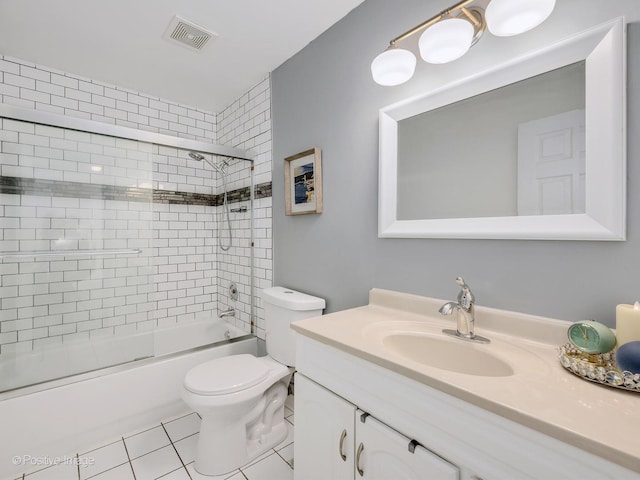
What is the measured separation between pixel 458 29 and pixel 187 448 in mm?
2347

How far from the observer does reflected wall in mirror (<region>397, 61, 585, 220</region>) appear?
3.10 ft

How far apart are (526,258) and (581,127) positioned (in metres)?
0.43

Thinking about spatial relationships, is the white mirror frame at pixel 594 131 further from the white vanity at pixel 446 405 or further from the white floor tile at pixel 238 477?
the white floor tile at pixel 238 477

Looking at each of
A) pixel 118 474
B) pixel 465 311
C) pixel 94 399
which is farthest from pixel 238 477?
pixel 465 311

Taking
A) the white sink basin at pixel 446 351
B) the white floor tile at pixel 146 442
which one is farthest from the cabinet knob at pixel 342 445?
the white floor tile at pixel 146 442

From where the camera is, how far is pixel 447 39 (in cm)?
107

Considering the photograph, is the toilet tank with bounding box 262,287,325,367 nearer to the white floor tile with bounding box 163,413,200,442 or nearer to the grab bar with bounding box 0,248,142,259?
the white floor tile with bounding box 163,413,200,442

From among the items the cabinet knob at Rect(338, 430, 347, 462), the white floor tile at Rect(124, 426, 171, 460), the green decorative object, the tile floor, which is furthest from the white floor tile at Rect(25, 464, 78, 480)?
the green decorative object

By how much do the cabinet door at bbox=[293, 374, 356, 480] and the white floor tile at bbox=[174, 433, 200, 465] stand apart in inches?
28.8

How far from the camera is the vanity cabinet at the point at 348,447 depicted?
80cm

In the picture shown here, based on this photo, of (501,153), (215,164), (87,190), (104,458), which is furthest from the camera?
(215,164)

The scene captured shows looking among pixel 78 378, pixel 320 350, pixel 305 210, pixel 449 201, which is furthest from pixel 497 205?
pixel 78 378

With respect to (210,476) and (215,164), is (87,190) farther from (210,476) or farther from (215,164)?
(210,476)

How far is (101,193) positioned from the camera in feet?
6.55
